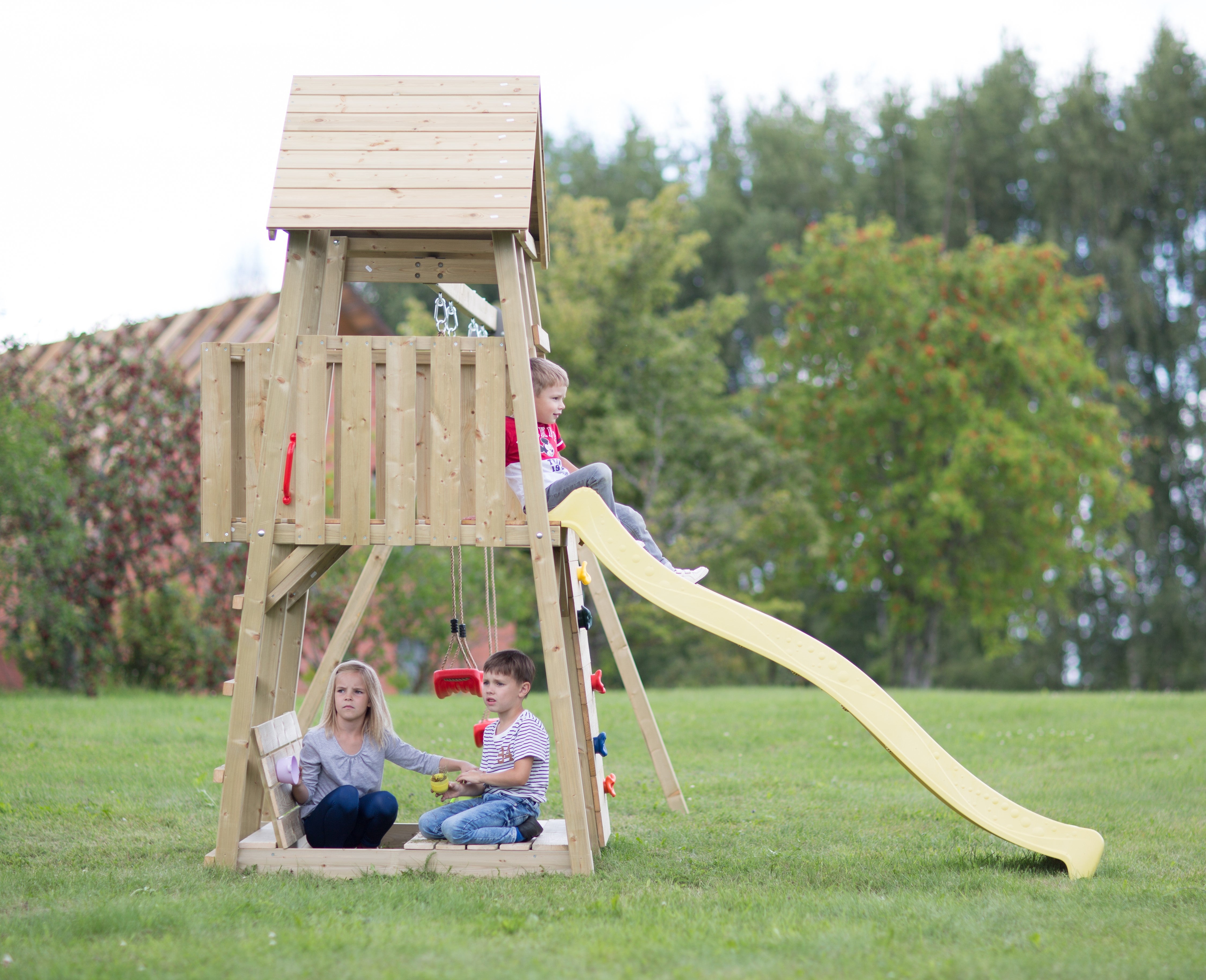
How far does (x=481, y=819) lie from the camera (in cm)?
588

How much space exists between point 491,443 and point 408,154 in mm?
1583

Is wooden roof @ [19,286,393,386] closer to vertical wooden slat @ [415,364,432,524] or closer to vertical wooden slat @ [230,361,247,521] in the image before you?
vertical wooden slat @ [230,361,247,521]

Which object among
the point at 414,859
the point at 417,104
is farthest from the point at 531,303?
the point at 414,859

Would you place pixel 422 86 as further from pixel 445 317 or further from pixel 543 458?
pixel 543 458

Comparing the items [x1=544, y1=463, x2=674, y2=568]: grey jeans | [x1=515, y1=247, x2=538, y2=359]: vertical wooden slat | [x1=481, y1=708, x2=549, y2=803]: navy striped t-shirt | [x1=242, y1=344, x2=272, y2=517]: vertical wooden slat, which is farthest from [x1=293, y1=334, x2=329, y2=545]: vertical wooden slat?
[x1=481, y1=708, x2=549, y2=803]: navy striped t-shirt

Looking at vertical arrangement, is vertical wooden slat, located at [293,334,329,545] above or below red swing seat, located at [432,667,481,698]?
above

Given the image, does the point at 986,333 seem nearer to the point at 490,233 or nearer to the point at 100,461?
the point at 100,461

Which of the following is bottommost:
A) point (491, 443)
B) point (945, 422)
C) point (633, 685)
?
point (633, 685)

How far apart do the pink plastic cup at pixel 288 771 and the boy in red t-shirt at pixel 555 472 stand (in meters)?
1.74

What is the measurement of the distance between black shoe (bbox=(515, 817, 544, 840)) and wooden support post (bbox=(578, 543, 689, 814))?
1.27 metres

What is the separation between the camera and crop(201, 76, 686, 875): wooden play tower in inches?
226

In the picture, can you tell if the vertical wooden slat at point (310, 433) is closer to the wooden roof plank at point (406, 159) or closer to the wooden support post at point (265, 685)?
the wooden support post at point (265, 685)

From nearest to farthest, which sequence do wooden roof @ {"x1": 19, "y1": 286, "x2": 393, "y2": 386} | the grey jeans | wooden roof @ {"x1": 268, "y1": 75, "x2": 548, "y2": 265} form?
wooden roof @ {"x1": 268, "y1": 75, "x2": 548, "y2": 265} → the grey jeans → wooden roof @ {"x1": 19, "y1": 286, "x2": 393, "y2": 386}

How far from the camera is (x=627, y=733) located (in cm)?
1066
